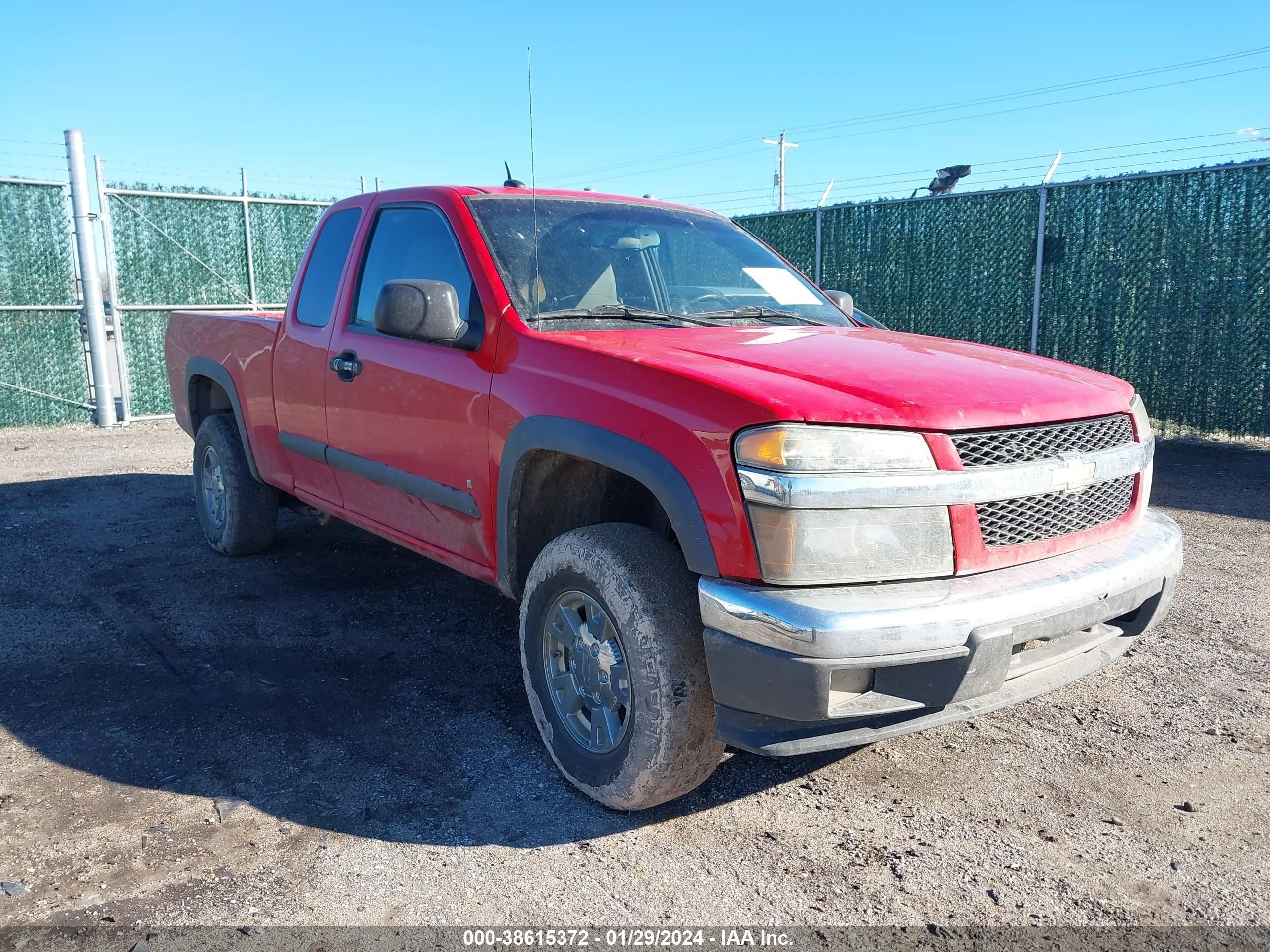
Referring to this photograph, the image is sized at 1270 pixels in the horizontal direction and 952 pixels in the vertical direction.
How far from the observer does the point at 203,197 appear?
38.3 feet

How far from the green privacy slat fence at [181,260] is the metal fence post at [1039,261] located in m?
8.12

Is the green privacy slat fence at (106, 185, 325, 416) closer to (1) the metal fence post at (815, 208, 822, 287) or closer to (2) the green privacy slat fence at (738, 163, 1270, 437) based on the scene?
(1) the metal fence post at (815, 208, 822, 287)

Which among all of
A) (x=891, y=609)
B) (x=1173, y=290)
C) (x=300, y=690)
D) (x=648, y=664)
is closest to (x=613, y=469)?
(x=648, y=664)

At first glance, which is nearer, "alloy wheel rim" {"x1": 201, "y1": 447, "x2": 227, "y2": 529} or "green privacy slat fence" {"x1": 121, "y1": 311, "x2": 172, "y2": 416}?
"alloy wheel rim" {"x1": 201, "y1": 447, "x2": 227, "y2": 529}

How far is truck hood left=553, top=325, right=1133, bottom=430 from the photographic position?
99.7 inches

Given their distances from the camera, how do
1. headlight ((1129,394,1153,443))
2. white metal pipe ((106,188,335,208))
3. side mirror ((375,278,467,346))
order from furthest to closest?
white metal pipe ((106,188,335,208)) → side mirror ((375,278,467,346)) → headlight ((1129,394,1153,443))

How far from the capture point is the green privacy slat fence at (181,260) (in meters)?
11.3

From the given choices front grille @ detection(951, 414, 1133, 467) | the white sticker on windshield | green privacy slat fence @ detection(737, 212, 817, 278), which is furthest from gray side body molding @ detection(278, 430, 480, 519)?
green privacy slat fence @ detection(737, 212, 817, 278)

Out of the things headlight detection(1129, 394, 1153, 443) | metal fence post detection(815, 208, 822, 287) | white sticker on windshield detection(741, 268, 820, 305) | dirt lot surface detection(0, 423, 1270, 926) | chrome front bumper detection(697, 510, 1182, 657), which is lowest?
dirt lot surface detection(0, 423, 1270, 926)

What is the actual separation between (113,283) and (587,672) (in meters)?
10.3

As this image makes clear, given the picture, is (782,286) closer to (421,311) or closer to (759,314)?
(759,314)

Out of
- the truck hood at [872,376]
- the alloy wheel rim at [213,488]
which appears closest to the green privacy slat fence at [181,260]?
the alloy wheel rim at [213,488]

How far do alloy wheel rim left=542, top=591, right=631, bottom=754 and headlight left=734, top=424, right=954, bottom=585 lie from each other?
1.95 feet

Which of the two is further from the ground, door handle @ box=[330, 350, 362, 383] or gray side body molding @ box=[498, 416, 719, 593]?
door handle @ box=[330, 350, 362, 383]
